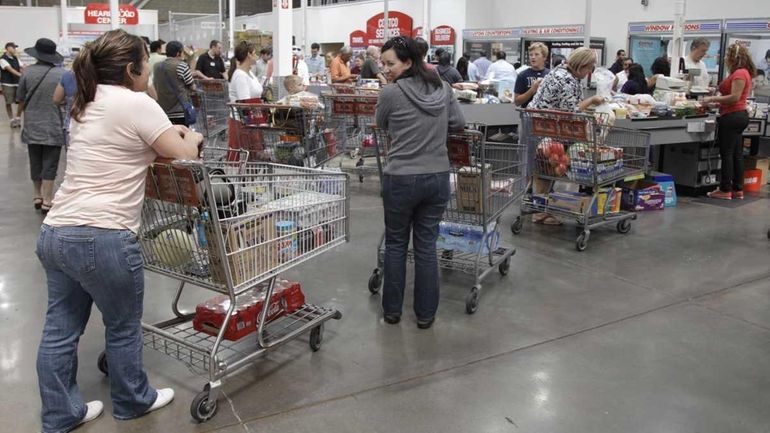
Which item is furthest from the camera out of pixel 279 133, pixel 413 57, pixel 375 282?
pixel 279 133

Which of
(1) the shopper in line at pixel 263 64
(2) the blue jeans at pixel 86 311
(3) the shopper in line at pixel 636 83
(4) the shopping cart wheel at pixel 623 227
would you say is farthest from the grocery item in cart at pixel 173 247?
(1) the shopper in line at pixel 263 64

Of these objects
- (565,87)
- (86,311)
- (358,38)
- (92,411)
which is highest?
(358,38)

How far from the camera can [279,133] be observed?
6.91m

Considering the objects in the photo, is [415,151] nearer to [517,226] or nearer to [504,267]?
[504,267]

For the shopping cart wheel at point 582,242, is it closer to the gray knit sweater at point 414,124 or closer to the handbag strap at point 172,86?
the gray knit sweater at point 414,124

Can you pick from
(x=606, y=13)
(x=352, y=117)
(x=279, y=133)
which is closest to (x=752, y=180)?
(x=352, y=117)

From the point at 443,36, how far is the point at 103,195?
19.8m

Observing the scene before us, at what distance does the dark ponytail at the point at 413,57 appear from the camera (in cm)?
384

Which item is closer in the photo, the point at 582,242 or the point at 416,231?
the point at 416,231

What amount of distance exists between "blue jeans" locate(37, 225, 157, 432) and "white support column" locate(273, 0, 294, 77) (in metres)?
7.61

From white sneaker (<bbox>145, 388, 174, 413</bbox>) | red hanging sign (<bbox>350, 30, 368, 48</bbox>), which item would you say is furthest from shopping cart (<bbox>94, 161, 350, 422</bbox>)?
red hanging sign (<bbox>350, 30, 368, 48</bbox>)

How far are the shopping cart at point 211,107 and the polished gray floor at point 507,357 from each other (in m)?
4.04

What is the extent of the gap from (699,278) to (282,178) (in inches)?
132

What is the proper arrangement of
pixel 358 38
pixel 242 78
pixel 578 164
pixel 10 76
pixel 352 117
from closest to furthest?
1. pixel 578 164
2. pixel 352 117
3. pixel 242 78
4. pixel 10 76
5. pixel 358 38
